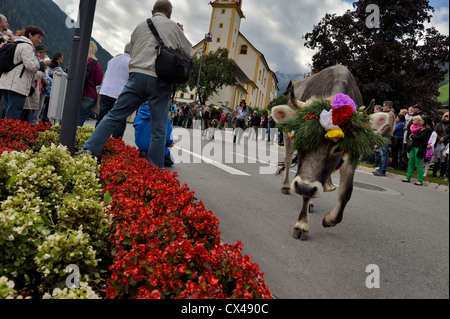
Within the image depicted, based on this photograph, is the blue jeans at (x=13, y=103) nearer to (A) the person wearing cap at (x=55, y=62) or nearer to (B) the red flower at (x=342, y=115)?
(A) the person wearing cap at (x=55, y=62)

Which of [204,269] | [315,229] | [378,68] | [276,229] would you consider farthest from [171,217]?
[315,229]

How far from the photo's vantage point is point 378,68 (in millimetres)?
2695

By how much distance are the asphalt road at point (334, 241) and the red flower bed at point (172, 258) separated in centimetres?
85

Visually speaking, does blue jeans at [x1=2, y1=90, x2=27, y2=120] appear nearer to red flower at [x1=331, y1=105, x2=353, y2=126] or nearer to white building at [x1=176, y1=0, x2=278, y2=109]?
red flower at [x1=331, y1=105, x2=353, y2=126]

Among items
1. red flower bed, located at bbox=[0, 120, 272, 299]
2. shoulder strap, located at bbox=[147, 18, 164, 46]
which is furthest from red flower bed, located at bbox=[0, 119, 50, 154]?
red flower bed, located at bbox=[0, 120, 272, 299]

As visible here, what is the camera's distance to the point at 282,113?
3.87 m

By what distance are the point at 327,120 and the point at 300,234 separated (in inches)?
61.7

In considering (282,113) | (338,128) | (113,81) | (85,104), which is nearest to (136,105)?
(282,113)

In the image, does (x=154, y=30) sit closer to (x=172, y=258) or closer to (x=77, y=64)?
(x=77, y=64)

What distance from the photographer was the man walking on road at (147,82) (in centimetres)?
469

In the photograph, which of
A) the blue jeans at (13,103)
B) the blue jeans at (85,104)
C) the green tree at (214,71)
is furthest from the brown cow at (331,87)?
the green tree at (214,71)

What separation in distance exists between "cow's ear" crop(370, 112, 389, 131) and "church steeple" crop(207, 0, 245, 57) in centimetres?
8065
